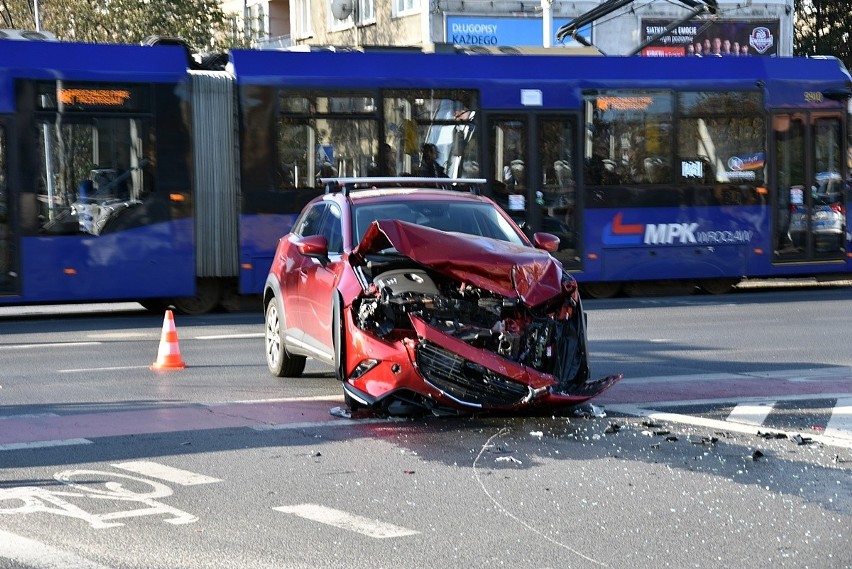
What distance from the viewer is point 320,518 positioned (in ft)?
22.2

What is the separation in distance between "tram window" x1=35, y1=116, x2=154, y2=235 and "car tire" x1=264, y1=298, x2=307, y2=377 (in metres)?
6.79

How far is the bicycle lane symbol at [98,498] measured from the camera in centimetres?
682

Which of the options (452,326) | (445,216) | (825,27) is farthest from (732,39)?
(452,326)

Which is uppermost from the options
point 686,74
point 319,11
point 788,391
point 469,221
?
point 319,11

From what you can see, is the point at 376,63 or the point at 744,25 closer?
the point at 376,63

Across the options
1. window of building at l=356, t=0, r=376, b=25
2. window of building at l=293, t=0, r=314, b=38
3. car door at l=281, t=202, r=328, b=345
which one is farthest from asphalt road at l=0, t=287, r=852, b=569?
window of building at l=293, t=0, r=314, b=38

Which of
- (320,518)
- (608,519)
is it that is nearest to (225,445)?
(320,518)

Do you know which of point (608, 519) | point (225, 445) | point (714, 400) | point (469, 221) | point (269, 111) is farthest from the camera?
point (269, 111)

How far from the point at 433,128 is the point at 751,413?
11464 mm

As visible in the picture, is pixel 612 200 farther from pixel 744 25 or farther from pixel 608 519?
pixel 744 25

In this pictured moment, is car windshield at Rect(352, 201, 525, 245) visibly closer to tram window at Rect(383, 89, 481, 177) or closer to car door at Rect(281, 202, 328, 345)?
car door at Rect(281, 202, 328, 345)

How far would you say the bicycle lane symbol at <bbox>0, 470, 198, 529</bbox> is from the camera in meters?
6.82

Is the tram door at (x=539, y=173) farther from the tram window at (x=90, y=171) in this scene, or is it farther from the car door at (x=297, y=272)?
the car door at (x=297, y=272)

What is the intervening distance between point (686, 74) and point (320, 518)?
54.3 feet
